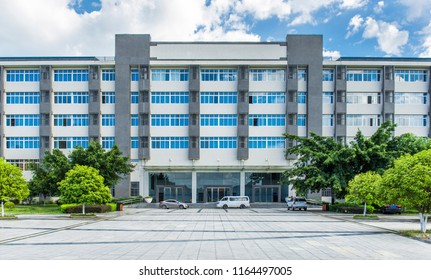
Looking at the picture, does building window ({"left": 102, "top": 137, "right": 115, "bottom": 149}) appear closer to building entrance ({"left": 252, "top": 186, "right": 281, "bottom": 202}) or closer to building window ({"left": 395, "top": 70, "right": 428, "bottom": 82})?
→ building entrance ({"left": 252, "top": 186, "right": 281, "bottom": 202})

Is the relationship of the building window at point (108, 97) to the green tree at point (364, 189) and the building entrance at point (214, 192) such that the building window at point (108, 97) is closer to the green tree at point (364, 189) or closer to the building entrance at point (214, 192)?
the building entrance at point (214, 192)

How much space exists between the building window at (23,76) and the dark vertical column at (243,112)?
23993 mm

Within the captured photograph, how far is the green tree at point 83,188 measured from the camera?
89.9 ft

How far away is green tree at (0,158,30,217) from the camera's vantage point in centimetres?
2683

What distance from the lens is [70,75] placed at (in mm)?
46938

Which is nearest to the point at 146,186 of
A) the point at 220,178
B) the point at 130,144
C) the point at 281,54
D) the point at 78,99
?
the point at 130,144

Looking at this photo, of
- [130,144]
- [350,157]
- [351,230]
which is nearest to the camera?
[351,230]

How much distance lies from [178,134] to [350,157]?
2070 cm

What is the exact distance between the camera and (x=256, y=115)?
4666 cm

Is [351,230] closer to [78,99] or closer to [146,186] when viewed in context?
[146,186]

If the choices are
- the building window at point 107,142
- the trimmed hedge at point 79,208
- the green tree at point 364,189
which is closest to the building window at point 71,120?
the building window at point 107,142

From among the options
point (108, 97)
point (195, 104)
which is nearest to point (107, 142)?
point (108, 97)

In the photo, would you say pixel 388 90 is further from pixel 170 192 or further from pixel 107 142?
pixel 107 142

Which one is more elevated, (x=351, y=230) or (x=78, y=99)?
(x=78, y=99)
